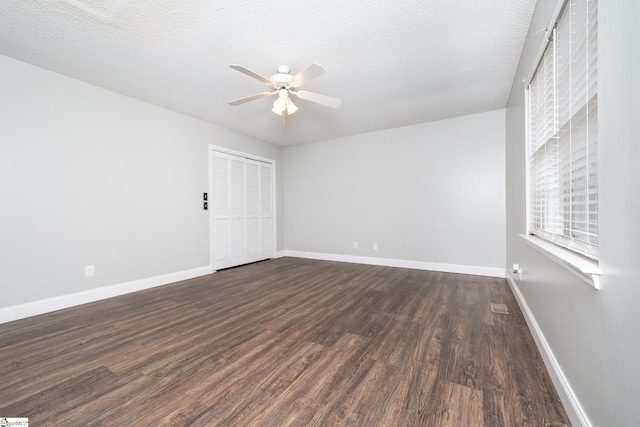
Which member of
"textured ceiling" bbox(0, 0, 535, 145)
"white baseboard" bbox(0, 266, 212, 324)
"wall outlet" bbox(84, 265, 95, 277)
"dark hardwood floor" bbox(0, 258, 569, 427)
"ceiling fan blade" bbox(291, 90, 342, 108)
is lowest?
"dark hardwood floor" bbox(0, 258, 569, 427)

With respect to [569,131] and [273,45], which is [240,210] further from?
[569,131]

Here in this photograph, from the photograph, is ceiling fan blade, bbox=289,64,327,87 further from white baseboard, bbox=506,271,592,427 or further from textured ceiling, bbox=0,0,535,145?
white baseboard, bbox=506,271,592,427

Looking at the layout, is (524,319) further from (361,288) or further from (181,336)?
(181,336)

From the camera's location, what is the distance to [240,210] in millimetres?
4898

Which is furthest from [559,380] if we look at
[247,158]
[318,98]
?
[247,158]

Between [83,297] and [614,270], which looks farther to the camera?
[83,297]

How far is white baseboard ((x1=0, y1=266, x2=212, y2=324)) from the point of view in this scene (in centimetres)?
246

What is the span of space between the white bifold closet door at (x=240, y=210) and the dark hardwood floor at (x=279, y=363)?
1.64 m

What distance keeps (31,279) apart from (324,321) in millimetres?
2954

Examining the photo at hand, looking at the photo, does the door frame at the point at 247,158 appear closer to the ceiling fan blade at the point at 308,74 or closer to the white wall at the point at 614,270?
the ceiling fan blade at the point at 308,74

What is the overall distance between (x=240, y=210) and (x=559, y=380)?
15.1 feet

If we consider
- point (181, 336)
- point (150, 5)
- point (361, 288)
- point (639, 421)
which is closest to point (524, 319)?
point (361, 288)

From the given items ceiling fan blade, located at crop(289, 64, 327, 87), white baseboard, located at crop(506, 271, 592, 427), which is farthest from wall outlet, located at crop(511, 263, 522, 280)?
ceiling fan blade, located at crop(289, 64, 327, 87)

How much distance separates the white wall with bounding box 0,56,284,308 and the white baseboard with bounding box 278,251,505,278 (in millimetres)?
2300
